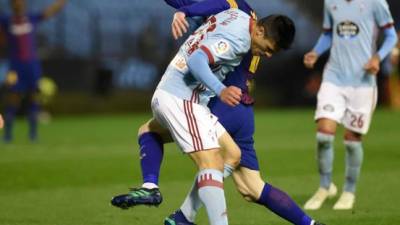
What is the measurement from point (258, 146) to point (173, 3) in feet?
29.6

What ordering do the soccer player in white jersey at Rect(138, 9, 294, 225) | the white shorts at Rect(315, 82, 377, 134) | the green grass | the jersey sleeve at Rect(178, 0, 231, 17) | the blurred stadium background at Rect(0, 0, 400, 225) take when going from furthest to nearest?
the white shorts at Rect(315, 82, 377, 134)
the blurred stadium background at Rect(0, 0, 400, 225)
the green grass
the jersey sleeve at Rect(178, 0, 231, 17)
the soccer player in white jersey at Rect(138, 9, 294, 225)

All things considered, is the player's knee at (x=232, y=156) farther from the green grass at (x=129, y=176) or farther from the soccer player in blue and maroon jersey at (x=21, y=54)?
the soccer player in blue and maroon jersey at (x=21, y=54)

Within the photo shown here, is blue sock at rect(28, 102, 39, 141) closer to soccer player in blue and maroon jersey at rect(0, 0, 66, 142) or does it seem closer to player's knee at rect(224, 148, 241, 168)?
soccer player in blue and maroon jersey at rect(0, 0, 66, 142)

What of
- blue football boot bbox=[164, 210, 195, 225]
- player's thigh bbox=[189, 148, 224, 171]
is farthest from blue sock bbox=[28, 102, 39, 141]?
player's thigh bbox=[189, 148, 224, 171]

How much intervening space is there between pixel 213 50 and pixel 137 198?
4.12ft

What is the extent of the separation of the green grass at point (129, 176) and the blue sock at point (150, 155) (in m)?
1.10

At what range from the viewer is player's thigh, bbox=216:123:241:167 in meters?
7.48

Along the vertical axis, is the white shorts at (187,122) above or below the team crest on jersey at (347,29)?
above

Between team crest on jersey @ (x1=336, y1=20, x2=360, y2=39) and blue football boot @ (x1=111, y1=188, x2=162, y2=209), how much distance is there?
11.6ft

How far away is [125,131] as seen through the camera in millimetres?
21156

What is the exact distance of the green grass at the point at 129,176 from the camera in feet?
30.6

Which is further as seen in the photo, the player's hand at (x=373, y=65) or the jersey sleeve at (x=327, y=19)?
the jersey sleeve at (x=327, y=19)

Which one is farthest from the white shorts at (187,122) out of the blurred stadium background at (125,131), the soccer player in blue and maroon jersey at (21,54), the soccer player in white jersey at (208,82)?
the soccer player in blue and maroon jersey at (21,54)

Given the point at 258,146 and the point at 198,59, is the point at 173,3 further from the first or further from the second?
the point at 258,146
